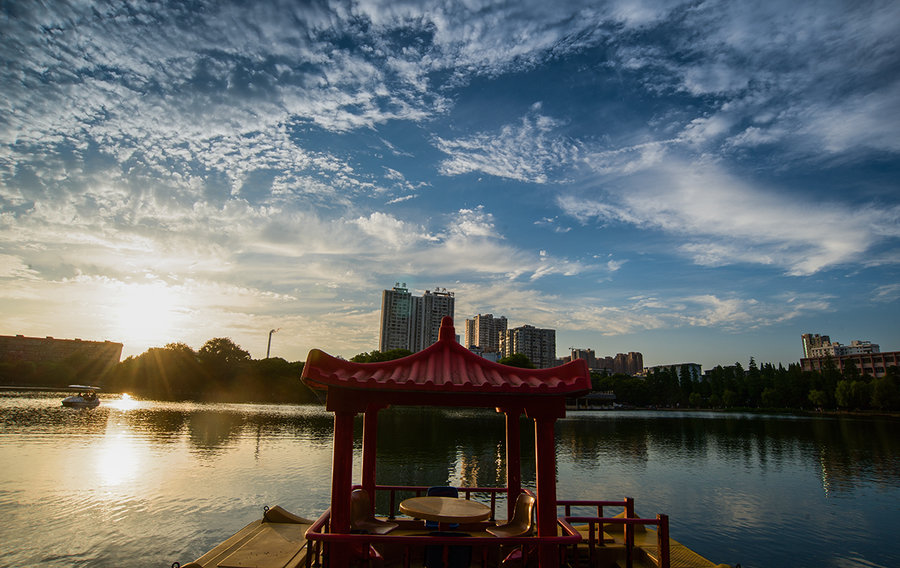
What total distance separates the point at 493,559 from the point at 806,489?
27.7m

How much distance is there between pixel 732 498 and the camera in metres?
24.7

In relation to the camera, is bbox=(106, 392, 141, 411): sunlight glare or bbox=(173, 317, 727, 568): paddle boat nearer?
bbox=(173, 317, 727, 568): paddle boat

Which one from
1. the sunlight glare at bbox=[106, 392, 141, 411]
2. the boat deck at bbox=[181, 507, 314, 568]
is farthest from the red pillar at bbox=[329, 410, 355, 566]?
the sunlight glare at bbox=[106, 392, 141, 411]

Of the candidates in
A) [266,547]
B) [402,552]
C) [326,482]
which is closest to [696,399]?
[326,482]

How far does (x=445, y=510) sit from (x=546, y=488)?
5.67 ft

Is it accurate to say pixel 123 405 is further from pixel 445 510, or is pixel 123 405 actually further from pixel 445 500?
pixel 445 510

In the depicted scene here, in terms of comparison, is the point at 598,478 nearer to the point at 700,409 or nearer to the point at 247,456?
the point at 247,456

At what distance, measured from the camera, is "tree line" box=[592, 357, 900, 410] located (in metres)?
89.9

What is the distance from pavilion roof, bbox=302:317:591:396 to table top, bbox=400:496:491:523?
1.93 metres

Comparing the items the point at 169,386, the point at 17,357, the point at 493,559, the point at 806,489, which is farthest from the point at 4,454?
the point at 17,357

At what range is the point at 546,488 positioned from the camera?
6992 millimetres

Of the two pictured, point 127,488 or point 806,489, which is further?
point 806,489

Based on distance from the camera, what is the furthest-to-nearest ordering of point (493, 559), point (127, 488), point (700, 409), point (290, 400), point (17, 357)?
point (17, 357)
point (700, 409)
point (290, 400)
point (127, 488)
point (493, 559)

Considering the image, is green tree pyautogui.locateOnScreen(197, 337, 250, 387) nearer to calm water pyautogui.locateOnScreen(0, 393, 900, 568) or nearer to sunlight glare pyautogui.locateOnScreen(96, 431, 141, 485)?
calm water pyautogui.locateOnScreen(0, 393, 900, 568)
